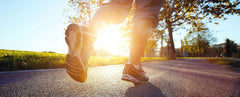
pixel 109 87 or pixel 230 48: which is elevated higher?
pixel 230 48

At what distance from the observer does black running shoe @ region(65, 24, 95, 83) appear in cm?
96

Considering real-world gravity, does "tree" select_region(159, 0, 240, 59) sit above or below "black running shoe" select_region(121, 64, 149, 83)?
above

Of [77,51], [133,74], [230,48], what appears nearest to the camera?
[77,51]

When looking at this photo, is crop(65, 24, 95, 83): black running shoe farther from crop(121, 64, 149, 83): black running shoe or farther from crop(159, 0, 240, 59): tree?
crop(159, 0, 240, 59): tree

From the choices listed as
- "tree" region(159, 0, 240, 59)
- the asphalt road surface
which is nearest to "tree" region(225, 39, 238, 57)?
"tree" region(159, 0, 240, 59)

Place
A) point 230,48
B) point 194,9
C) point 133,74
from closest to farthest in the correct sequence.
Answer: point 133,74, point 194,9, point 230,48

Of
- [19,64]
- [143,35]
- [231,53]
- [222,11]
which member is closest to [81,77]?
[143,35]

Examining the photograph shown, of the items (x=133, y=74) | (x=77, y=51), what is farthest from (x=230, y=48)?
(x=77, y=51)

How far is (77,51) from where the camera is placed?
990 millimetres

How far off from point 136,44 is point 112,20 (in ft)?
1.17

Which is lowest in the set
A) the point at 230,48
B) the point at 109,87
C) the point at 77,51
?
the point at 109,87

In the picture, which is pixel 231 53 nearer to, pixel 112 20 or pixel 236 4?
pixel 236 4

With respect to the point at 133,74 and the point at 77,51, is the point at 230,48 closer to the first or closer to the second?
the point at 133,74

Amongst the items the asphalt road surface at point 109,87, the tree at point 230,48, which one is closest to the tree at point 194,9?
the asphalt road surface at point 109,87
